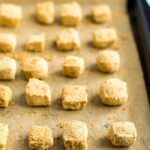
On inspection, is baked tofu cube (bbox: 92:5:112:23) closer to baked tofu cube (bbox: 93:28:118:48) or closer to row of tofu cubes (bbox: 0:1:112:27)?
row of tofu cubes (bbox: 0:1:112:27)

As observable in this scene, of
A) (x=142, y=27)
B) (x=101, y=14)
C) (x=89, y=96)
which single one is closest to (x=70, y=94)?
(x=89, y=96)

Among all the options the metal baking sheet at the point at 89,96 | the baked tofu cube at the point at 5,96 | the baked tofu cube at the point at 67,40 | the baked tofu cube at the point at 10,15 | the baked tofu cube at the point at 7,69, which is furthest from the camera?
the baked tofu cube at the point at 10,15

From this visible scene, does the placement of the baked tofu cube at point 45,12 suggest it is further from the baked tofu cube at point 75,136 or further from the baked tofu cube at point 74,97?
the baked tofu cube at point 75,136

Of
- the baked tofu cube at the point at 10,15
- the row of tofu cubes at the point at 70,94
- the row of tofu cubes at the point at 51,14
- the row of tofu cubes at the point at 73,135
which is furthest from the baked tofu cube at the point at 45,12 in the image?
the row of tofu cubes at the point at 73,135

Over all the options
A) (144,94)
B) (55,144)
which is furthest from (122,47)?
(55,144)

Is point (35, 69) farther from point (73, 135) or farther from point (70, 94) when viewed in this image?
point (73, 135)

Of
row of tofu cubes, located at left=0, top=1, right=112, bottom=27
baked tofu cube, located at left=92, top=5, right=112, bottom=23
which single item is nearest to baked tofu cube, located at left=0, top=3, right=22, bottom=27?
row of tofu cubes, located at left=0, top=1, right=112, bottom=27
